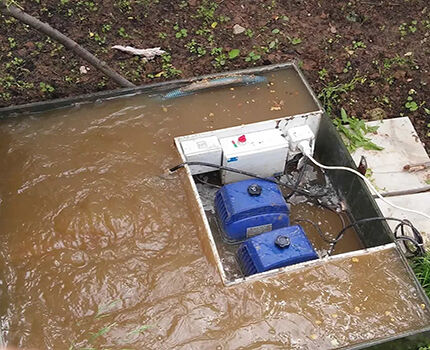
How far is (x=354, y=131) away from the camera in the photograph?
3996 millimetres

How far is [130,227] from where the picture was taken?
304 centimetres

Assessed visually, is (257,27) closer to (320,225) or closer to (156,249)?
(320,225)

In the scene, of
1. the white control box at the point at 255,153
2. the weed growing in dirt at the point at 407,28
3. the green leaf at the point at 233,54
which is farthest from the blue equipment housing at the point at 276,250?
the weed growing in dirt at the point at 407,28

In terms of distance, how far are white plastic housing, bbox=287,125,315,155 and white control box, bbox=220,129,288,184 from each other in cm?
6

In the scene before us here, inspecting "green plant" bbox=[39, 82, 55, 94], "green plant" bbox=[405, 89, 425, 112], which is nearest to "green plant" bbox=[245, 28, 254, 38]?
"green plant" bbox=[405, 89, 425, 112]

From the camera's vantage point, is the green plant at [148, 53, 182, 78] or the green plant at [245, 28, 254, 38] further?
the green plant at [245, 28, 254, 38]

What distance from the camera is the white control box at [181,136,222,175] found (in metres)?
3.35

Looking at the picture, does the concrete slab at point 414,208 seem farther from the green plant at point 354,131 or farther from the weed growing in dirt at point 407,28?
the weed growing in dirt at point 407,28

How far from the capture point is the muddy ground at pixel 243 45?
4.18 m

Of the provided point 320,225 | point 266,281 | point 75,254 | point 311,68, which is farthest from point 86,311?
point 311,68

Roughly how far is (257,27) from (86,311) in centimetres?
301

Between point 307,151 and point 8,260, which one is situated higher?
point 307,151

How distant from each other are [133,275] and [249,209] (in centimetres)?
79

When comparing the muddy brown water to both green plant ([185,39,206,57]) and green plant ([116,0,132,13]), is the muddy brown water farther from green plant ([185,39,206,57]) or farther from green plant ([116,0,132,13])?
green plant ([116,0,132,13])
